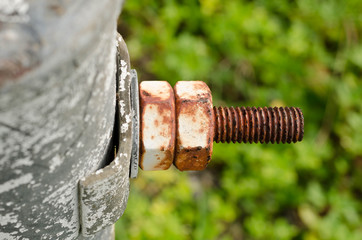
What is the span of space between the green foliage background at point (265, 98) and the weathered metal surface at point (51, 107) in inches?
60.3

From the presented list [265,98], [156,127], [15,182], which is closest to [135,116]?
[156,127]

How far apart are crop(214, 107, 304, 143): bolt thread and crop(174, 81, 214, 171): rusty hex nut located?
10 centimetres

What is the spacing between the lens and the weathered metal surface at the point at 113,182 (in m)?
0.50

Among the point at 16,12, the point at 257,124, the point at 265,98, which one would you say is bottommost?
the point at 265,98

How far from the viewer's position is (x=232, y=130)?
0.79m

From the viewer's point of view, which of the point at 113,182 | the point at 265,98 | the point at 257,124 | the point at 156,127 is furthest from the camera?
the point at 265,98

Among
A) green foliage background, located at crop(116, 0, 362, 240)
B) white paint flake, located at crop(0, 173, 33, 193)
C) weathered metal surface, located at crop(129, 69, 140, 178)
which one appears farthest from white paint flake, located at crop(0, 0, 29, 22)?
green foliage background, located at crop(116, 0, 362, 240)

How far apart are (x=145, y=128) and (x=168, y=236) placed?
1.36 metres

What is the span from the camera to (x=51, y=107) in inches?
14.6

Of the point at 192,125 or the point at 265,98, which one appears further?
the point at 265,98

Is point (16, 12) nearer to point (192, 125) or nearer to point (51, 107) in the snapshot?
point (51, 107)

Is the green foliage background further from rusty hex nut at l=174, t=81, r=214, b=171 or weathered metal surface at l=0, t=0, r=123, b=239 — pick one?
weathered metal surface at l=0, t=0, r=123, b=239

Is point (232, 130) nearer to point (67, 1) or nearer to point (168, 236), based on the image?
point (67, 1)

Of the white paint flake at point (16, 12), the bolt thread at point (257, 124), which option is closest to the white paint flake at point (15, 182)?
the white paint flake at point (16, 12)
